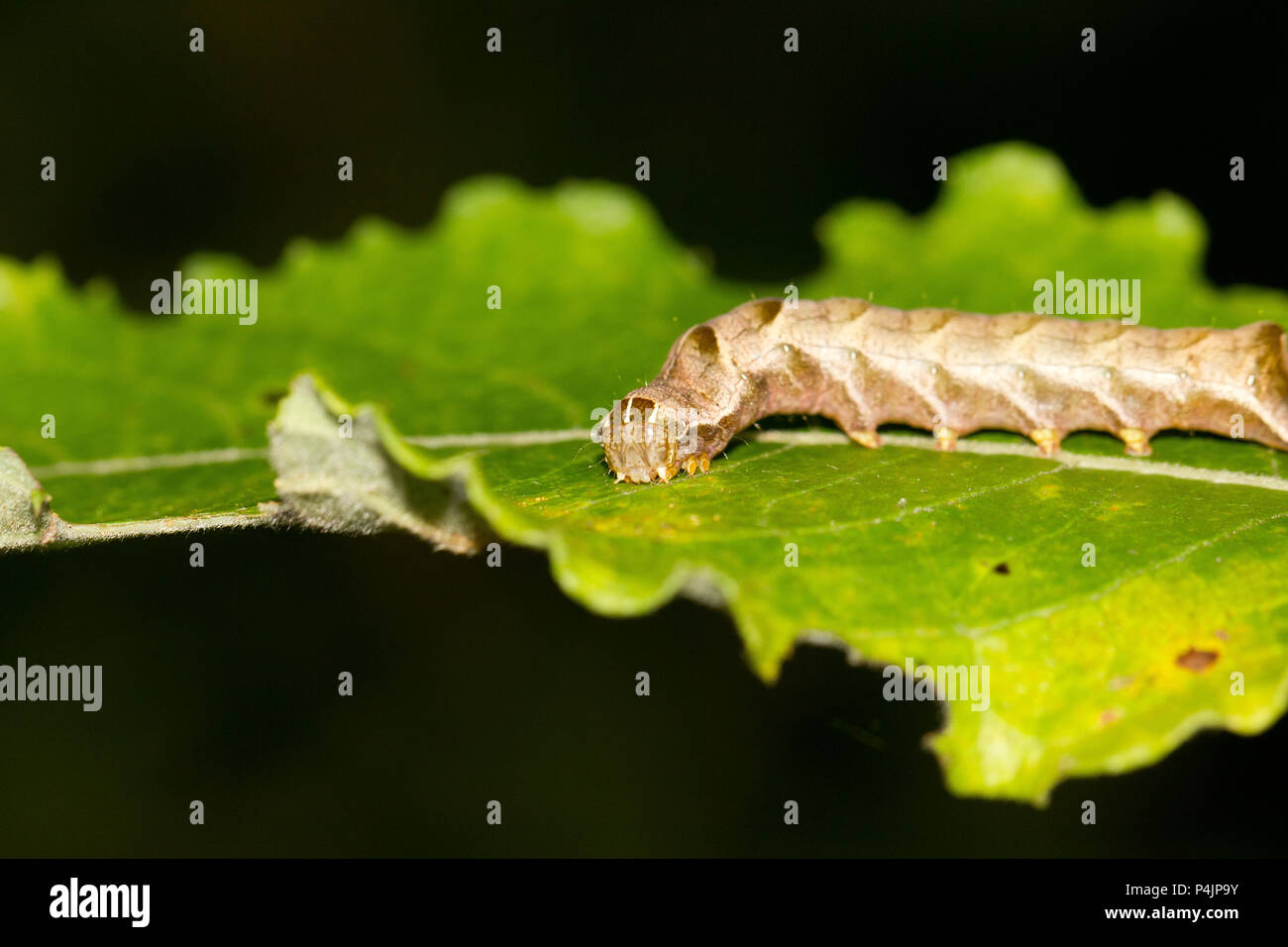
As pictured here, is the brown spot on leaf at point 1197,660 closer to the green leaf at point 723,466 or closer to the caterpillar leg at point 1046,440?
the green leaf at point 723,466

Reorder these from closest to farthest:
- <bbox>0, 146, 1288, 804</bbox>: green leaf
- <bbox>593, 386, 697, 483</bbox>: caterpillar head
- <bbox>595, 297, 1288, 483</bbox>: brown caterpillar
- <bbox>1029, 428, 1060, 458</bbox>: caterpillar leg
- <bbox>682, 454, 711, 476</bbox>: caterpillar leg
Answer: <bbox>0, 146, 1288, 804</bbox>: green leaf, <bbox>593, 386, 697, 483</bbox>: caterpillar head, <bbox>682, 454, 711, 476</bbox>: caterpillar leg, <bbox>1029, 428, 1060, 458</bbox>: caterpillar leg, <bbox>595, 297, 1288, 483</bbox>: brown caterpillar

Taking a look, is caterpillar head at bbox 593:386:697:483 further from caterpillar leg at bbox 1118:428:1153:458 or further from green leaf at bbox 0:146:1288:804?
caterpillar leg at bbox 1118:428:1153:458

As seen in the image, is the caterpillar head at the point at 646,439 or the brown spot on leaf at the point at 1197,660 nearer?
the brown spot on leaf at the point at 1197,660

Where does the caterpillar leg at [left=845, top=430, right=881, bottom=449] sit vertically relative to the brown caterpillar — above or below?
below

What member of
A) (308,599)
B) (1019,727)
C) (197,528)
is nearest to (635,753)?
(308,599)

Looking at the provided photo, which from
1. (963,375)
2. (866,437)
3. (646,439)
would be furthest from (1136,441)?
(646,439)

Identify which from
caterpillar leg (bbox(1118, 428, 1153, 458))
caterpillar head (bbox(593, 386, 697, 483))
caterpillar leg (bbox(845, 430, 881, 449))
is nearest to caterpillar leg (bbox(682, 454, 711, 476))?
caterpillar head (bbox(593, 386, 697, 483))

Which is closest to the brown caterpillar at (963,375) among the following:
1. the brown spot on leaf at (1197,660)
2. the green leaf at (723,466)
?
the green leaf at (723,466)
